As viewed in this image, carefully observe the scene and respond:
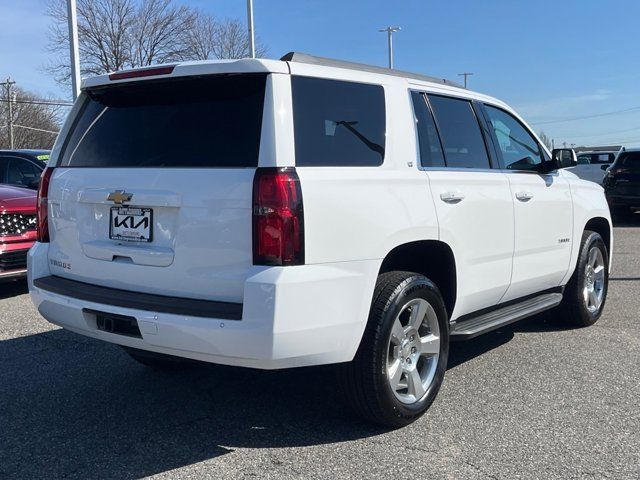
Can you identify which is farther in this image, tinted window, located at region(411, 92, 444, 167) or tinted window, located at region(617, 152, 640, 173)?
tinted window, located at region(617, 152, 640, 173)

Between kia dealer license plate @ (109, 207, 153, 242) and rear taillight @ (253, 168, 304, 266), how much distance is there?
2.17ft

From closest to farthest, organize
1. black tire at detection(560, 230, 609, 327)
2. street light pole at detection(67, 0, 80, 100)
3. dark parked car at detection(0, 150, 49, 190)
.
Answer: black tire at detection(560, 230, 609, 327), dark parked car at detection(0, 150, 49, 190), street light pole at detection(67, 0, 80, 100)

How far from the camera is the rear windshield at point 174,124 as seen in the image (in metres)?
3.15

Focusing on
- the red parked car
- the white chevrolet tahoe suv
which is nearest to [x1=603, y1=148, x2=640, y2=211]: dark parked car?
the white chevrolet tahoe suv

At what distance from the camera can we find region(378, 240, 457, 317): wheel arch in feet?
12.4

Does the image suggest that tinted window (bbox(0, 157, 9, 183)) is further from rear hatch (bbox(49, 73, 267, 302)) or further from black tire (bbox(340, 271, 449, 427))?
black tire (bbox(340, 271, 449, 427))

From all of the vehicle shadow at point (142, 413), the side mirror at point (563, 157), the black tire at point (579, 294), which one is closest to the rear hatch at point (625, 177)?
the black tire at point (579, 294)

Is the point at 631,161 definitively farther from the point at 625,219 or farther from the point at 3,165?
the point at 3,165

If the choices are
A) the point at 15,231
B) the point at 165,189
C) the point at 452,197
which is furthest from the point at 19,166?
the point at 452,197

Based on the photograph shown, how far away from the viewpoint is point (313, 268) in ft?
9.93

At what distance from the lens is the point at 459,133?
437 cm

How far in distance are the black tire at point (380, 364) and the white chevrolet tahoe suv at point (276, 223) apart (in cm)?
1

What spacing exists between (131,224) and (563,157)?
3.56 m

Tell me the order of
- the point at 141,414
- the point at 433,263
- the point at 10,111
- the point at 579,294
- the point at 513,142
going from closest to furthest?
1. the point at 141,414
2. the point at 433,263
3. the point at 513,142
4. the point at 579,294
5. the point at 10,111
